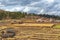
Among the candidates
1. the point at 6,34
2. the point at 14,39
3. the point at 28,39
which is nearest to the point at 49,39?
the point at 28,39

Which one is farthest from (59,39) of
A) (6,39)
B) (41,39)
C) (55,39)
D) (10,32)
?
(10,32)

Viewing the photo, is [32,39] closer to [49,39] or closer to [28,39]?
[28,39]

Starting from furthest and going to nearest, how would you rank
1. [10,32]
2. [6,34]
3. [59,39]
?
[10,32] < [6,34] < [59,39]

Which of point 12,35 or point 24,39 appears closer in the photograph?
point 24,39

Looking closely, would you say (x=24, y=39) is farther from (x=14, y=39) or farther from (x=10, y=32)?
(x=10, y=32)

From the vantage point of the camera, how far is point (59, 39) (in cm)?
2312

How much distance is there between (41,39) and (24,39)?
6.31 feet

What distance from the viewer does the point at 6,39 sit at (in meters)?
23.3

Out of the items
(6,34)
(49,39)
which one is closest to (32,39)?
(49,39)

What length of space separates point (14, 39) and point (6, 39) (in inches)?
34.1

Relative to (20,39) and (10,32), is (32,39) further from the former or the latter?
(10,32)

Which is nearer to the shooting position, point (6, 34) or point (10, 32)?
point (6, 34)

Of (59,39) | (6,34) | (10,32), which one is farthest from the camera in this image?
(10,32)

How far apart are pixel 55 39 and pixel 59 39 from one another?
1.80 feet
